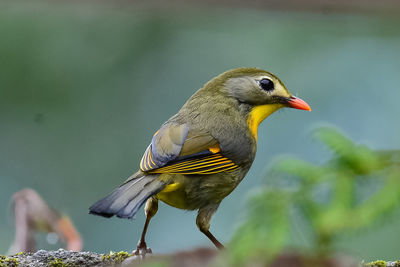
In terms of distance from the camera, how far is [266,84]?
12.2 ft

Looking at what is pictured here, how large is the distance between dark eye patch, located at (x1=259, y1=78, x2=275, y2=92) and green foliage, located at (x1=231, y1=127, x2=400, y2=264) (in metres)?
2.44

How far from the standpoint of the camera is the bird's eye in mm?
3704

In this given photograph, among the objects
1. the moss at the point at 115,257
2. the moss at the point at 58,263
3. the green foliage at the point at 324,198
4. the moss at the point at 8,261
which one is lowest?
the moss at the point at 115,257

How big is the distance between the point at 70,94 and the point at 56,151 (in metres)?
0.87

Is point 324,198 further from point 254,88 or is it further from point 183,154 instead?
point 254,88

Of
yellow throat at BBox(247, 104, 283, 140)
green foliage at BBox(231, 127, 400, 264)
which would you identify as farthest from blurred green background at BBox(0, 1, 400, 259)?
green foliage at BBox(231, 127, 400, 264)

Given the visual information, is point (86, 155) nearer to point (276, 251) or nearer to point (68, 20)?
point (68, 20)

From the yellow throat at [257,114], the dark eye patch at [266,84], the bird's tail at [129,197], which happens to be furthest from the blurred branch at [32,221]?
the dark eye patch at [266,84]

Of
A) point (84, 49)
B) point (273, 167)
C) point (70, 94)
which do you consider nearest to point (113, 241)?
point (70, 94)

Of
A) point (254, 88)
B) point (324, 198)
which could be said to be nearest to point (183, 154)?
point (254, 88)

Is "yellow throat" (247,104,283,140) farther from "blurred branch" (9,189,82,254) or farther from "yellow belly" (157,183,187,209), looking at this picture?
"blurred branch" (9,189,82,254)

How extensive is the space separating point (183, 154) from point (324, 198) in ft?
6.60

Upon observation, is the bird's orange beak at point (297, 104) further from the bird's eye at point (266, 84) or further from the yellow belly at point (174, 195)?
the yellow belly at point (174, 195)

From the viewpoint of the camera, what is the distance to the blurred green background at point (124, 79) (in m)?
6.66
